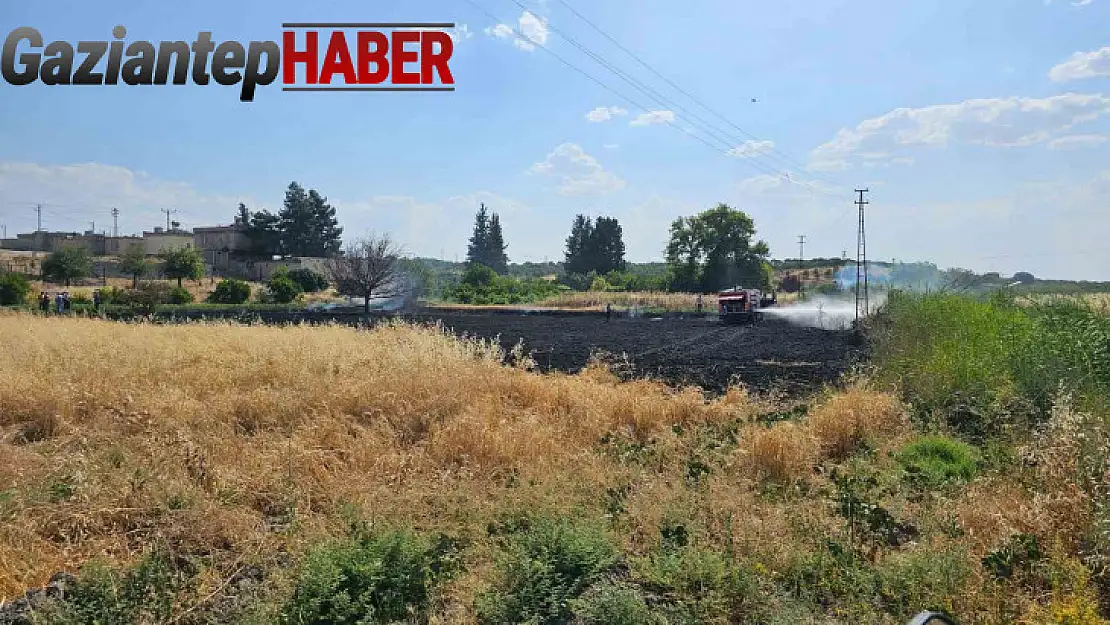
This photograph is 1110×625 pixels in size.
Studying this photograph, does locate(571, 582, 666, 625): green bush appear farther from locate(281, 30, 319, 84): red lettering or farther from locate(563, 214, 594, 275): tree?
locate(563, 214, 594, 275): tree

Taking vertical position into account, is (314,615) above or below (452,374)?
below

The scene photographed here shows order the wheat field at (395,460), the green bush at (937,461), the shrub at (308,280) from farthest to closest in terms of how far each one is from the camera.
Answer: the shrub at (308,280), the green bush at (937,461), the wheat field at (395,460)

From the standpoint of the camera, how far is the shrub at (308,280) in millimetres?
50000

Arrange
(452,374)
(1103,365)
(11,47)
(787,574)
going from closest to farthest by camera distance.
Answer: (787,574) → (1103,365) → (452,374) → (11,47)

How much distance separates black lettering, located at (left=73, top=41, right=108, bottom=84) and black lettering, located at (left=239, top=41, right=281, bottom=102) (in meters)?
2.23

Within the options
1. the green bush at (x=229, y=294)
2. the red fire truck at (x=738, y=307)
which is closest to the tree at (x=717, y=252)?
the red fire truck at (x=738, y=307)

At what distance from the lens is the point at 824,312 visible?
4222cm

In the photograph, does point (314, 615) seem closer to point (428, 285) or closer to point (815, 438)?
point (815, 438)

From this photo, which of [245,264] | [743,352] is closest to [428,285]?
[245,264]

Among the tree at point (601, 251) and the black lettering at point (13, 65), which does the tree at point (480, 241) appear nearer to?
the tree at point (601, 251)

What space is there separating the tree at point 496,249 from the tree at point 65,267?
63.8 m

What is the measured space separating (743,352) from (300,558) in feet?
56.4

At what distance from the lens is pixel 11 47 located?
33.5 ft

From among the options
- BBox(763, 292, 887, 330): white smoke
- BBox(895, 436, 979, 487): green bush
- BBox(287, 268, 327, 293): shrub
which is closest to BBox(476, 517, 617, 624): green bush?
BBox(895, 436, 979, 487): green bush
